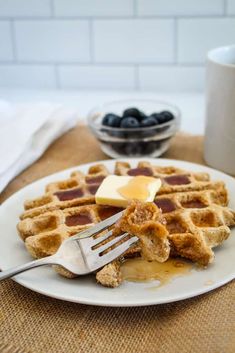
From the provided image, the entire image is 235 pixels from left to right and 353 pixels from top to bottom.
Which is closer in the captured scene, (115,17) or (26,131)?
(26,131)

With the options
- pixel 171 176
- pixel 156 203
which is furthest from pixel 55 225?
pixel 171 176

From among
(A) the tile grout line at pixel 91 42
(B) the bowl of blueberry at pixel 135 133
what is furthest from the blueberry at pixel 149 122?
(A) the tile grout line at pixel 91 42

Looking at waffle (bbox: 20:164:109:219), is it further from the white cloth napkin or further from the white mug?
the white mug

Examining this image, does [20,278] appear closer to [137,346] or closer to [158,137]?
[137,346]

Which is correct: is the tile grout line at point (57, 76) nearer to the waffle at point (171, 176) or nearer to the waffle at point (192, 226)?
the waffle at point (171, 176)

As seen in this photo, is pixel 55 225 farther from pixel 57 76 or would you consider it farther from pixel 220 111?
pixel 57 76

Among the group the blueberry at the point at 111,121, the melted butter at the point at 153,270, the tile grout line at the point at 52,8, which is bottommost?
the melted butter at the point at 153,270

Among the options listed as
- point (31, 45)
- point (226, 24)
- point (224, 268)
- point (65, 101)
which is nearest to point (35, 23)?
point (31, 45)
